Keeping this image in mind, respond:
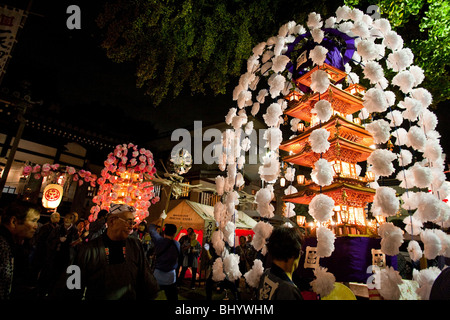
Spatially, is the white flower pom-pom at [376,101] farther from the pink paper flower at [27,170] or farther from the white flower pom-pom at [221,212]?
the pink paper flower at [27,170]

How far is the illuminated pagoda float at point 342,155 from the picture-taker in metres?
5.48

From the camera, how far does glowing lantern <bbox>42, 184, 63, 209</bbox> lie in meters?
10.3

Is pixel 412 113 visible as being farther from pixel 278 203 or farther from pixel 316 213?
pixel 278 203

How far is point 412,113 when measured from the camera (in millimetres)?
3988

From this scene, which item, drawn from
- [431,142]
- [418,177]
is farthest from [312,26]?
[418,177]

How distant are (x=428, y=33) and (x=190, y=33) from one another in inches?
289

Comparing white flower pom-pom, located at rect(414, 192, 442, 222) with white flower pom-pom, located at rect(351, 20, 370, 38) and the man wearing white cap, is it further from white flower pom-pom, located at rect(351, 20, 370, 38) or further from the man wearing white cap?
the man wearing white cap

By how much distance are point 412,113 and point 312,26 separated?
2663 millimetres

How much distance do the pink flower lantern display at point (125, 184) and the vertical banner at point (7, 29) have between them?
856 centimetres

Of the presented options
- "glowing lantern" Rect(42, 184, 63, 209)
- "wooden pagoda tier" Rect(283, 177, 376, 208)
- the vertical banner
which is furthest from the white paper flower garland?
"glowing lantern" Rect(42, 184, 63, 209)

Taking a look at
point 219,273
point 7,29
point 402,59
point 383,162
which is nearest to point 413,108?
point 402,59

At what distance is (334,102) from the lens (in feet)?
20.3
